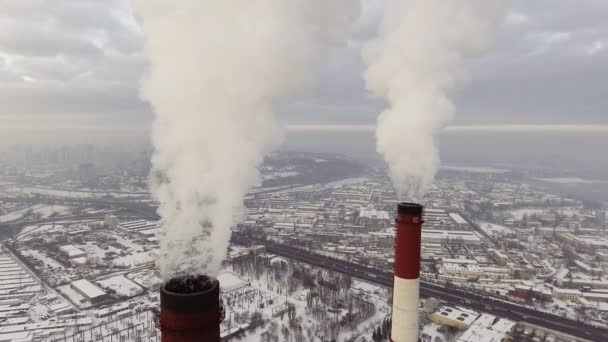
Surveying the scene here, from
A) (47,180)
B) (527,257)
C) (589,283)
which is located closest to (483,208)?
(527,257)

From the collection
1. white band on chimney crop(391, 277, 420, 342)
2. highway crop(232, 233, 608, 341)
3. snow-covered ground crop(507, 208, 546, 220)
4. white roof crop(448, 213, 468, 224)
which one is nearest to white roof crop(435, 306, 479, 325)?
highway crop(232, 233, 608, 341)

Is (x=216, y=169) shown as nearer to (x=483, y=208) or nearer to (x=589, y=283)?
(x=589, y=283)

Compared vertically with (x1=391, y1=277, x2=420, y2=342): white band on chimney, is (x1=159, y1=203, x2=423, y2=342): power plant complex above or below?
above

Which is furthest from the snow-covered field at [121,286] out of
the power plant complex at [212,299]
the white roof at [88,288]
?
the power plant complex at [212,299]

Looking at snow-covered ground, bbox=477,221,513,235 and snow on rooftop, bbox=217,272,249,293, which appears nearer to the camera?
snow on rooftop, bbox=217,272,249,293

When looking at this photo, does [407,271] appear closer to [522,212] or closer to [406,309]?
[406,309]

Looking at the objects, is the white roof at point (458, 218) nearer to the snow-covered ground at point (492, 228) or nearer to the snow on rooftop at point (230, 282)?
the snow-covered ground at point (492, 228)

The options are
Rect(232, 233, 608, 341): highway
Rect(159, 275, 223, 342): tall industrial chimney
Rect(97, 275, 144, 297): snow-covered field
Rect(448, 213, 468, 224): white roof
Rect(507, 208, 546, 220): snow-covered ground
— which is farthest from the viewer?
Rect(507, 208, 546, 220): snow-covered ground

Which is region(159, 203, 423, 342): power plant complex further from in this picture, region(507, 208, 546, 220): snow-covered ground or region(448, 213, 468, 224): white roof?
region(507, 208, 546, 220): snow-covered ground
